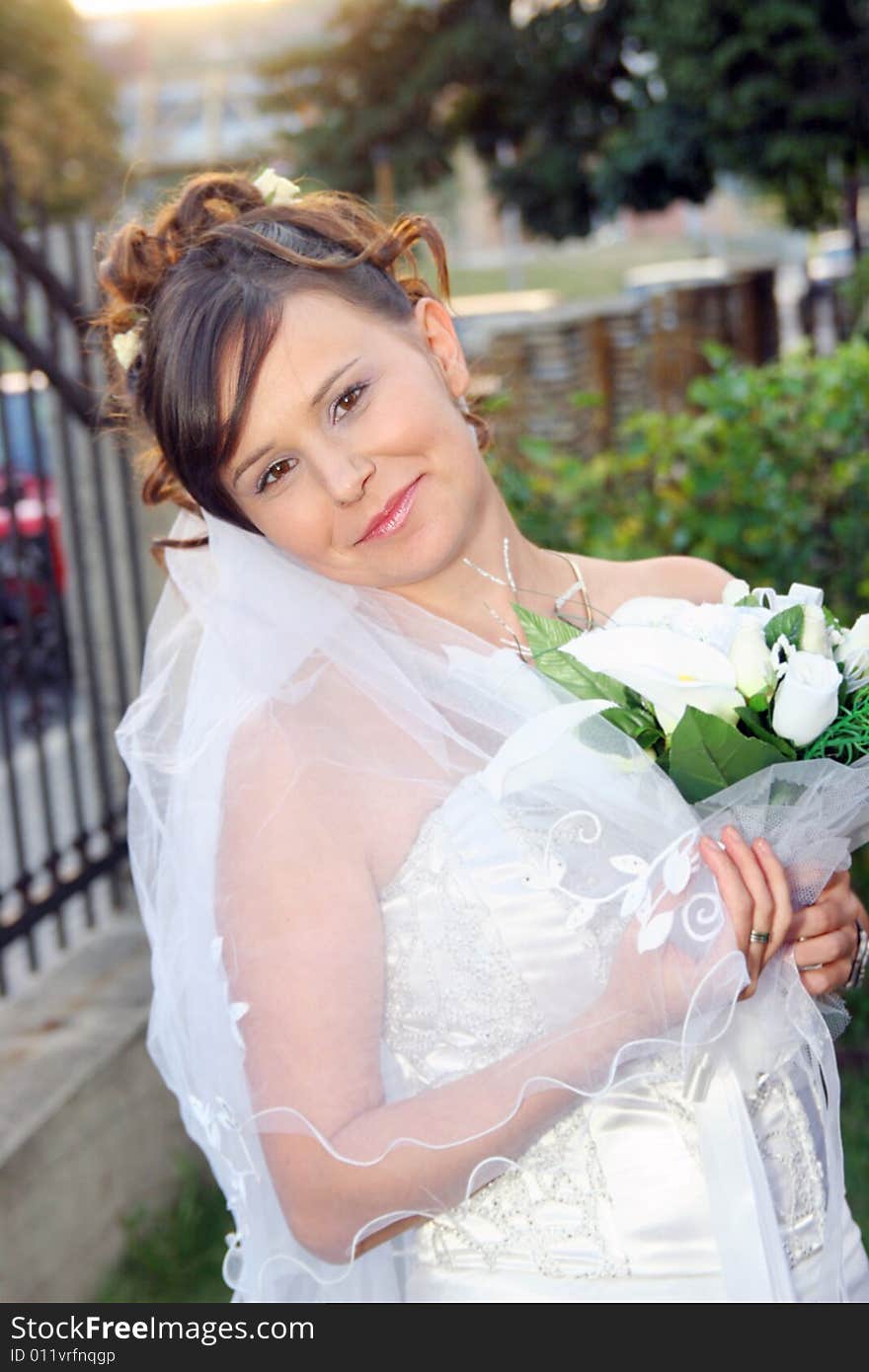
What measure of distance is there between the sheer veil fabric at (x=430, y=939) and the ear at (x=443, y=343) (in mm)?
451

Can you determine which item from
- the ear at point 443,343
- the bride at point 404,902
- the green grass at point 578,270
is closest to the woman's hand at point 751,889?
the bride at point 404,902

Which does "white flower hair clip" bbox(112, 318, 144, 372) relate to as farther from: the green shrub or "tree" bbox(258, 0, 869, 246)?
"tree" bbox(258, 0, 869, 246)

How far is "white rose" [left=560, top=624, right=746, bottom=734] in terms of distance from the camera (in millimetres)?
1723

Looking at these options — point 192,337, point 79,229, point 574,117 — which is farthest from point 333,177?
point 192,337

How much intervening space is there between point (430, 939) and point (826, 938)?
49 cm

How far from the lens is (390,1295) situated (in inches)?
77.6

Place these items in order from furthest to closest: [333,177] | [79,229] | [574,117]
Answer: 1. [333,177]
2. [574,117]
3. [79,229]

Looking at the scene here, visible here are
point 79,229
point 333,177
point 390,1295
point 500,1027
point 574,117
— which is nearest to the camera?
point 500,1027

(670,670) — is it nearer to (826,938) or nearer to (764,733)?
(764,733)

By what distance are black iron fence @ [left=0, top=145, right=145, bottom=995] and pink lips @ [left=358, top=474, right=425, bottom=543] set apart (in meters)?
1.91

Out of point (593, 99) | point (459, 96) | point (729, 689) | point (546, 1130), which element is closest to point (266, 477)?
point (729, 689)

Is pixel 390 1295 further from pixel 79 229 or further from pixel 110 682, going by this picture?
pixel 79 229

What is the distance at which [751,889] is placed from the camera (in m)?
1.64

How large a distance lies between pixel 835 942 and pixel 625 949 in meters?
0.30
